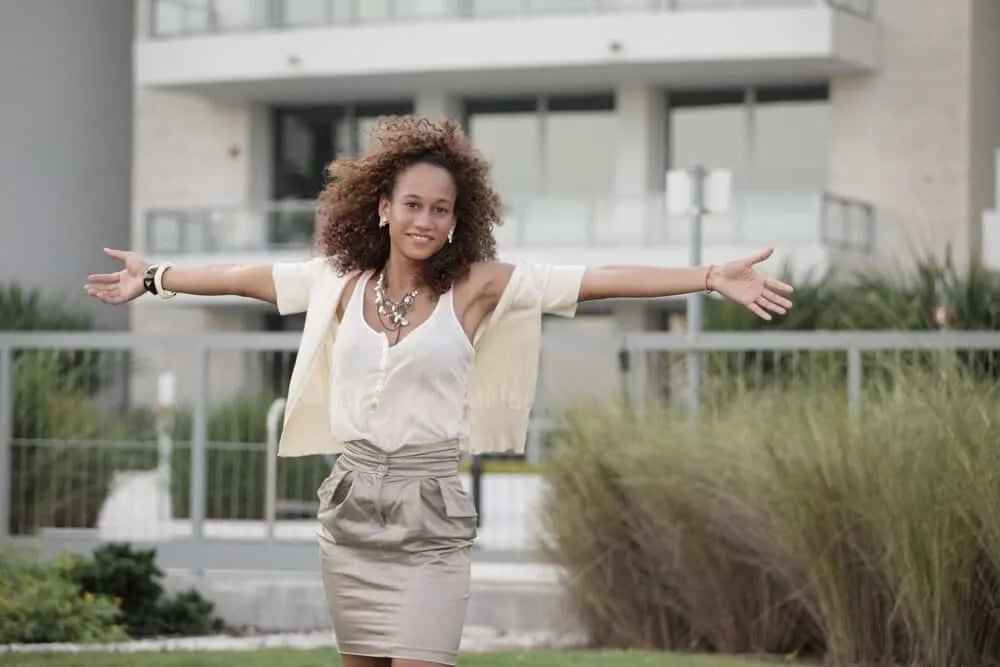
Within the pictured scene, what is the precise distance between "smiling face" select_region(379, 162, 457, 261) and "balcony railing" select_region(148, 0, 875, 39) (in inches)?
995

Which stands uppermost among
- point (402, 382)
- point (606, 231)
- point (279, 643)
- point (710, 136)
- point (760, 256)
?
point (710, 136)

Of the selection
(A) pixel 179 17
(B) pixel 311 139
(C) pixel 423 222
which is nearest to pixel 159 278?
(C) pixel 423 222

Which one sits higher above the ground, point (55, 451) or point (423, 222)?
point (423, 222)

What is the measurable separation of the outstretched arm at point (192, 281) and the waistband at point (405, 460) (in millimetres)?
514

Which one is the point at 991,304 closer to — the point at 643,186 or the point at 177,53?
the point at 643,186

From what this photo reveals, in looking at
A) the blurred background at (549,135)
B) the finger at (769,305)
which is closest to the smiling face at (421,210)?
the finger at (769,305)

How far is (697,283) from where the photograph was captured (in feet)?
16.1

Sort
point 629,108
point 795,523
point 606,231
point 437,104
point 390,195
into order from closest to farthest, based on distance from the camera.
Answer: point 390,195
point 795,523
point 606,231
point 629,108
point 437,104

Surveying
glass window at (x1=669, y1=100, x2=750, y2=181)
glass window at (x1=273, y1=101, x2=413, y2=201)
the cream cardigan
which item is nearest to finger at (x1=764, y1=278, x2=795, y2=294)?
the cream cardigan

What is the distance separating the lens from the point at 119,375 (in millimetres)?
13203

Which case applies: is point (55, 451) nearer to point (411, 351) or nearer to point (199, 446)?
point (199, 446)

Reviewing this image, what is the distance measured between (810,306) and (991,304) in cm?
345

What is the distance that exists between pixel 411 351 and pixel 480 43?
86.1 feet

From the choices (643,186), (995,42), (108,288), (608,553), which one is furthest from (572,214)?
(108,288)
